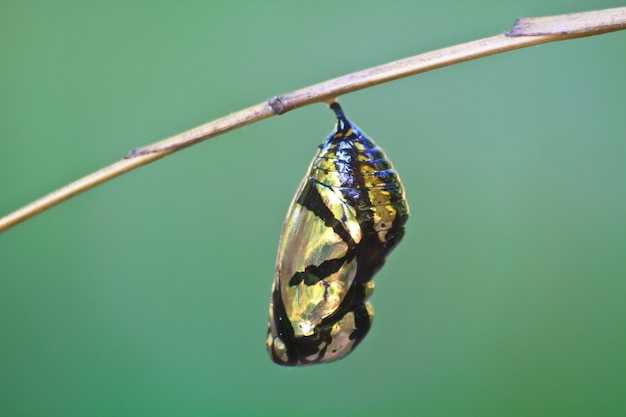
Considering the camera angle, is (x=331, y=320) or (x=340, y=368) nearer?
(x=331, y=320)

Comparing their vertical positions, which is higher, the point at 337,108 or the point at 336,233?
the point at 337,108

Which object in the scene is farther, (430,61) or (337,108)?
(337,108)

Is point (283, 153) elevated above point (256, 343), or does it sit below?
above

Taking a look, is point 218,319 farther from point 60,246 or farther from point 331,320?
point 331,320

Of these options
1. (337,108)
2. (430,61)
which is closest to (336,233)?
(337,108)

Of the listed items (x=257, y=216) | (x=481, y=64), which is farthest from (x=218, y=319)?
(x=481, y=64)

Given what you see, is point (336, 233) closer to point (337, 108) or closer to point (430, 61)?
point (337, 108)

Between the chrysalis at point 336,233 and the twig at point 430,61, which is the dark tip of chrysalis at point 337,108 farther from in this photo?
the twig at point 430,61

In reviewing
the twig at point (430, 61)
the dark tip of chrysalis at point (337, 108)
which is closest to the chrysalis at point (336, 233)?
the dark tip of chrysalis at point (337, 108)

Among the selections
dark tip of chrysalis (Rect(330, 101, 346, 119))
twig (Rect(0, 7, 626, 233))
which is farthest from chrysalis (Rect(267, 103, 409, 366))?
twig (Rect(0, 7, 626, 233))
